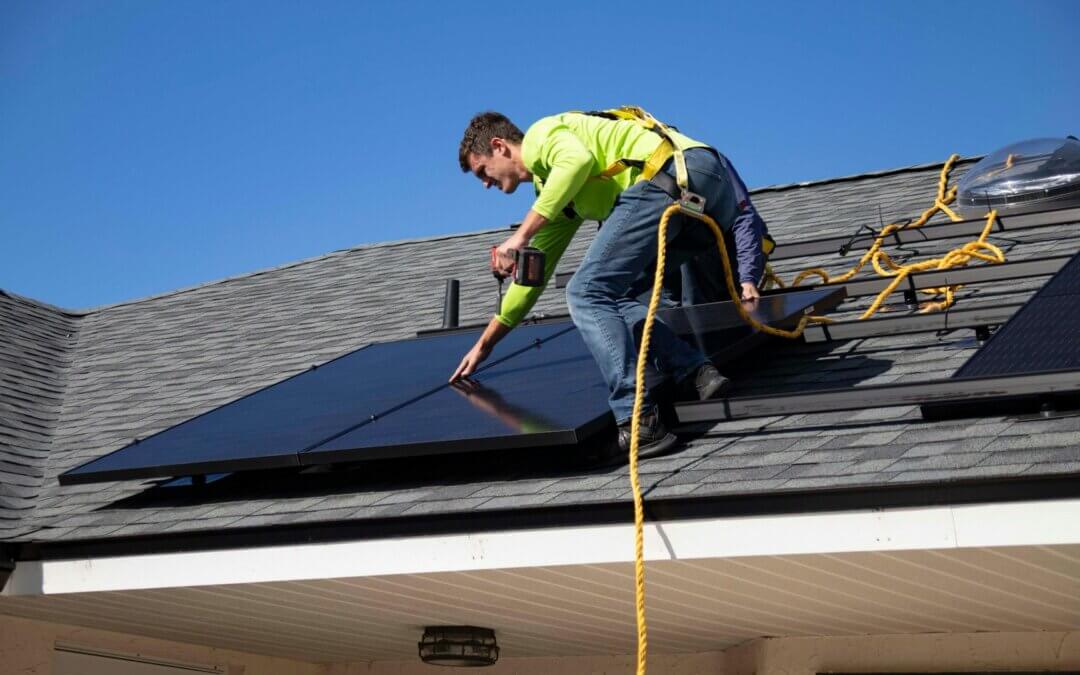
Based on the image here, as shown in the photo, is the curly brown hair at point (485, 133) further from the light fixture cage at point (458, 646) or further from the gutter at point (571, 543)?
the light fixture cage at point (458, 646)

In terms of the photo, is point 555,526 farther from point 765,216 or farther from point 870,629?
point 765,216

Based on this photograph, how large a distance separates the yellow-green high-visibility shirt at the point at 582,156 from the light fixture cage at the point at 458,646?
160 cm

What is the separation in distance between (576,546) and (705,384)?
3.08ft

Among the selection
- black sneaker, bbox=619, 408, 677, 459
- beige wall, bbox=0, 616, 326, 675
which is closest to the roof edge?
black sneaker, bbox=619, 408, 677, 459

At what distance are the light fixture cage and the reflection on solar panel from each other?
106 centimetres

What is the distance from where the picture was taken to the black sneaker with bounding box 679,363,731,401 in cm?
484

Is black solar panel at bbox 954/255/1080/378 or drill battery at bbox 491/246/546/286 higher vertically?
drill battery at bbox 491/246/546/286

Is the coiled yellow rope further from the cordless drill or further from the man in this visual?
the cordless drill

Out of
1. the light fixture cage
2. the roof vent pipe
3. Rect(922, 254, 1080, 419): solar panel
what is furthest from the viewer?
the roof vent pipe

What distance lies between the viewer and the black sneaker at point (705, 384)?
484 cm

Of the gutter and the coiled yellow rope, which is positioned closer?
the gutter

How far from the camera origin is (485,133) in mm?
5105

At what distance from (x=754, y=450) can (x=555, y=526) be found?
78 centimetres

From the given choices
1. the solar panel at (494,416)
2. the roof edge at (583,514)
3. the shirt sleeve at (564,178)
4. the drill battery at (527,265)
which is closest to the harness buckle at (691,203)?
the shirt sleeve at (564,178)
